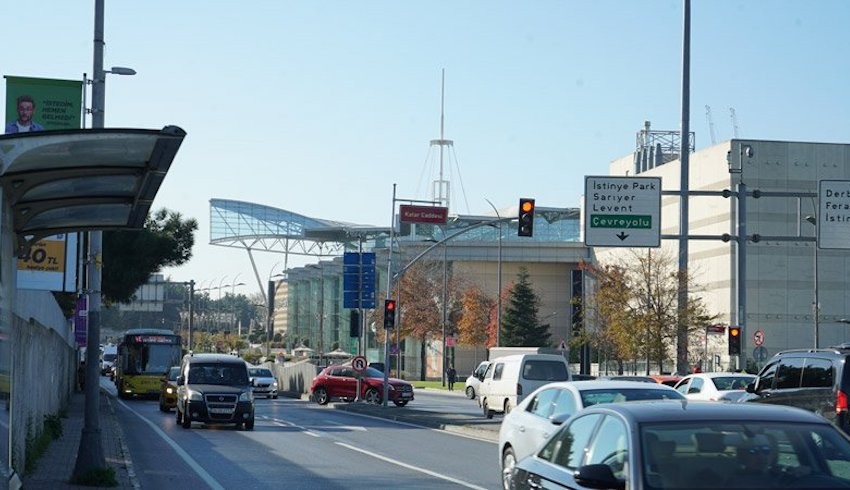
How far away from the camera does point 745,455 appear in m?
7.70

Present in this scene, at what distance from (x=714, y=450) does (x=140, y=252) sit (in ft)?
Answer: 140

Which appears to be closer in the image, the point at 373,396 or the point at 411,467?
the point at 411,467

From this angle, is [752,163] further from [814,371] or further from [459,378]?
[814,371]

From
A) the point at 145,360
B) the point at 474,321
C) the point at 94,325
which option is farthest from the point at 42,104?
the point at 474,321

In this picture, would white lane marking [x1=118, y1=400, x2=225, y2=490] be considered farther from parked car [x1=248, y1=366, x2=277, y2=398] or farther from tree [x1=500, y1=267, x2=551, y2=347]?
tree [x1=500, y1=267, x2=551, y2=347]

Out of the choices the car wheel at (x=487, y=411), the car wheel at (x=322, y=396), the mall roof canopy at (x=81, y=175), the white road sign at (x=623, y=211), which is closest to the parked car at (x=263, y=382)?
the car wheel at (x=322, y=396)

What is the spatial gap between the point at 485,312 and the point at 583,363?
24.7 meters

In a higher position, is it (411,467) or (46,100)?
(46,100)

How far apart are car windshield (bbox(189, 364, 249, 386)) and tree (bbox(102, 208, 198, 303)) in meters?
14.4

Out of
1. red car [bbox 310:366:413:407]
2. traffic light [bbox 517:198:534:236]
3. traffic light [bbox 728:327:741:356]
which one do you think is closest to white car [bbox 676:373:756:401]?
traffic light [bbox 728:327:741:356]

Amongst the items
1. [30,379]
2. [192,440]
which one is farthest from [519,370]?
[30,379]

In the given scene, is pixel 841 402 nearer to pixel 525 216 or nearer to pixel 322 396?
pixel 525 216

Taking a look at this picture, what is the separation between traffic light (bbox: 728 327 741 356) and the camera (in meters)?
36.5

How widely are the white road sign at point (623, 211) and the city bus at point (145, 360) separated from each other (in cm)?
2513
